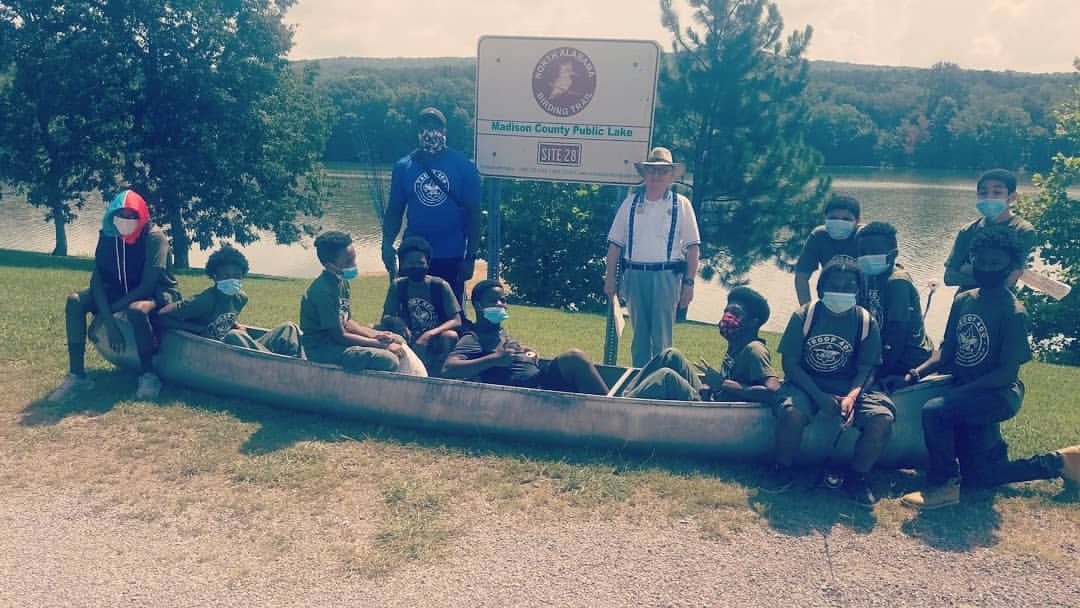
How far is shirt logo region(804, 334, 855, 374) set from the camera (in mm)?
5105

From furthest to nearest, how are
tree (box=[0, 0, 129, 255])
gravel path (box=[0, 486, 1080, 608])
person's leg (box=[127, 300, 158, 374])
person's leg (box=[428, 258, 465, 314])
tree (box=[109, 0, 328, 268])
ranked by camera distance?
tree (box=[109, 0, 328, 268]) < tree (box=[0, 0, 129, 255]) < person's leg (box=[428, 258, 465, 314]) < person's leg (box=[127, 300, 158, 374]) < gravel path (box=[0, 486, 1080, 608])

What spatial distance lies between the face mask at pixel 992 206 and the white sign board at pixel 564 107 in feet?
8.66

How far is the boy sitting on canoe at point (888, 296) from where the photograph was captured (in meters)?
5.39

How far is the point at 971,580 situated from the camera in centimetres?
414

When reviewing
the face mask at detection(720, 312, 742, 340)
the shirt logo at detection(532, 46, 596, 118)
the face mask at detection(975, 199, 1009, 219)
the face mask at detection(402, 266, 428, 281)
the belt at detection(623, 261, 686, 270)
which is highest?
the shirt logo at detection(532, 46, 596, 118)

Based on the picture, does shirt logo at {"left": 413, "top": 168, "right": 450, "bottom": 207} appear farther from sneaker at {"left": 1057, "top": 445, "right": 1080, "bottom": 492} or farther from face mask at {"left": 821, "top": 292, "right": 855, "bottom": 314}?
sneaker at {"left": 1057, "top": 445, "right": 1080, "bottom": 492}

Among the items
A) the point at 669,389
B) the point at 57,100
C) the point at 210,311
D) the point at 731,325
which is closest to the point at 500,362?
the point at 669,389

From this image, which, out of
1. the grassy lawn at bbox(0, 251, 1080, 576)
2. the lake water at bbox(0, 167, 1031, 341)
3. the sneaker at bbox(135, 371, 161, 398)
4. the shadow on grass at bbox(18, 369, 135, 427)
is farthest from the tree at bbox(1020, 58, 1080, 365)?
the shadow on grass at bbox(18, 369, 135, 427)

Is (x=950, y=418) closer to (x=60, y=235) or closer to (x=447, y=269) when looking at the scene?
(x=447, y=269)

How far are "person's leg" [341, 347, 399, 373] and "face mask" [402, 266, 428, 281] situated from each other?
2.13ft

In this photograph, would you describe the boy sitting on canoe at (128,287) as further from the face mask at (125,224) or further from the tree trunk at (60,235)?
the tree trunk at (60,235)

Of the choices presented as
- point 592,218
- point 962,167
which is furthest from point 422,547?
point 962,167

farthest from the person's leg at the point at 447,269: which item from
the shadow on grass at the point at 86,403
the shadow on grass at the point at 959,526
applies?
the shadow on grass at the point at 959,526

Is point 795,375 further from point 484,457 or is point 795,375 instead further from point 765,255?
point 765,255
